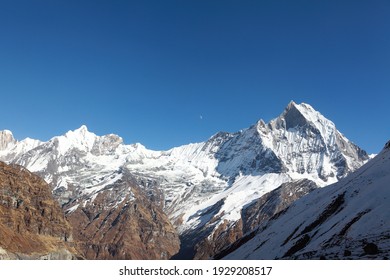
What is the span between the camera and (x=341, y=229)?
243 ft

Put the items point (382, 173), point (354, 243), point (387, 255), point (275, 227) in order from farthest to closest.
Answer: point (275, 227), point (382, 173), point (354, 243), point (387, 255)

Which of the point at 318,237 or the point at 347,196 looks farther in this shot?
the point at 347,196

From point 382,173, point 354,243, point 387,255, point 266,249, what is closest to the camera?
point 387,255

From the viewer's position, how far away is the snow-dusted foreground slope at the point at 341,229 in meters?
56.4

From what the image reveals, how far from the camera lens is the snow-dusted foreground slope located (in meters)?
56.4

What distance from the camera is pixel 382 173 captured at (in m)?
97.9
